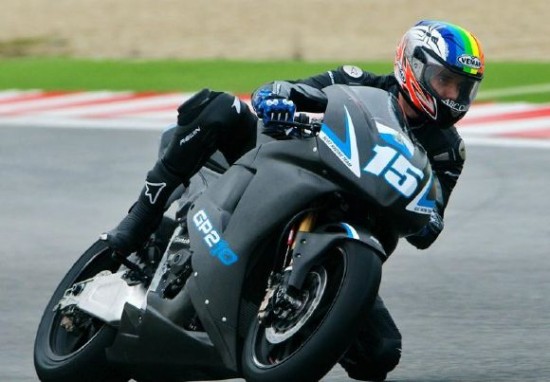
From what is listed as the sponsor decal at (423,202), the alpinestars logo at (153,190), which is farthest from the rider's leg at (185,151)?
the sponsor decal at (423,202)

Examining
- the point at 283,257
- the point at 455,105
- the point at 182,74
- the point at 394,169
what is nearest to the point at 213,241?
the point at 283,257

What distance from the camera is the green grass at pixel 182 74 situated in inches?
546

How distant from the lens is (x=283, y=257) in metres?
5.14

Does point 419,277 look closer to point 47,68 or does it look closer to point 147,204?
point 147,204

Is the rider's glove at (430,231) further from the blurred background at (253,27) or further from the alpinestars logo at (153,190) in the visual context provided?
the blurred background at (253,27)

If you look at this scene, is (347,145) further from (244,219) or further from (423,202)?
(244,219)

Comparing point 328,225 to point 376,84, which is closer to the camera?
point 328,225

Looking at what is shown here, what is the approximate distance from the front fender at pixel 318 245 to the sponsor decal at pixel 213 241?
297 millimetres

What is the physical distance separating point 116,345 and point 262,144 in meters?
0.91

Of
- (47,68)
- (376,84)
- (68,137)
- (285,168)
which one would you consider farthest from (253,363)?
(47,68)

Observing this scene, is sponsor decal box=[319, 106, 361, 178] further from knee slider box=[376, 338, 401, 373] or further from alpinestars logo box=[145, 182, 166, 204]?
knee slider box=[376, 338, 401, 373]

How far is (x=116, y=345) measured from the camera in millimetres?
5539

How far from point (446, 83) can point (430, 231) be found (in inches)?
21.3

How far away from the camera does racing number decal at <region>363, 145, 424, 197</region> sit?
16.3ft
